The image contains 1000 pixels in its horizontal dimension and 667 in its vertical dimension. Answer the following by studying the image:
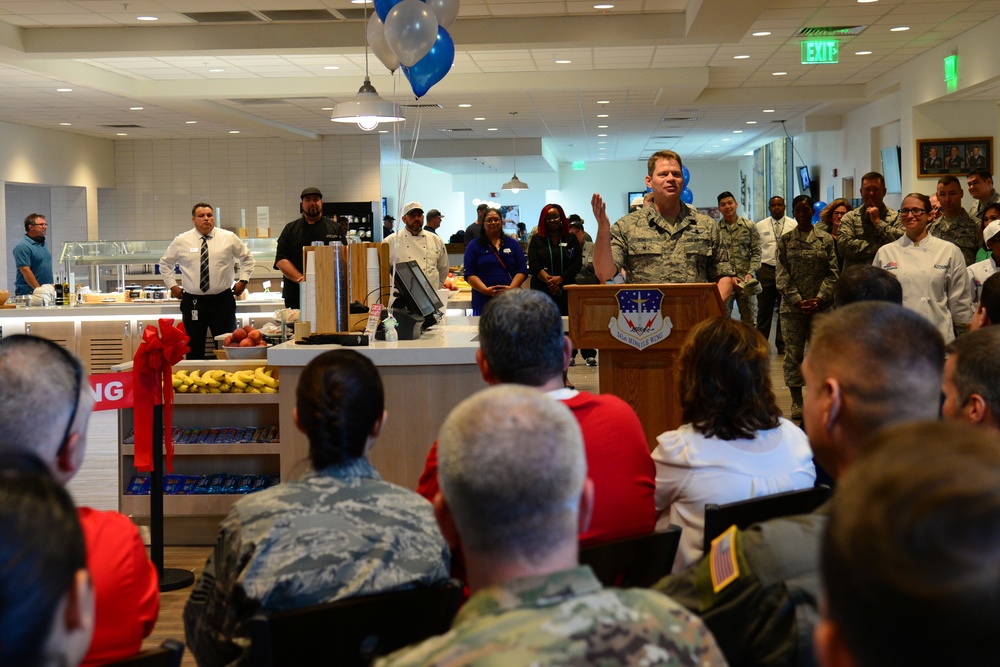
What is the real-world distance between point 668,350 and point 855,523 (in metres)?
4.03

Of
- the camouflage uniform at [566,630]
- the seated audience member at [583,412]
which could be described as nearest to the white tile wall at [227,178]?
the seated audience member at [583,412]

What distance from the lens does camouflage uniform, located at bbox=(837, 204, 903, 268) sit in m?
7.11

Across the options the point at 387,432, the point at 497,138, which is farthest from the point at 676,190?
the point at 497,138

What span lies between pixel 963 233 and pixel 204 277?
19.7 ft

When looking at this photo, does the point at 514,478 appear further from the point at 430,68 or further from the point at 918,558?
the point at 430,68

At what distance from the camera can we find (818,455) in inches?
68.1

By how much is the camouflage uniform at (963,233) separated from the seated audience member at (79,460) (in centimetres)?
727

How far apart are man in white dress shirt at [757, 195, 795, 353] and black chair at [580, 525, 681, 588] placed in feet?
29.5

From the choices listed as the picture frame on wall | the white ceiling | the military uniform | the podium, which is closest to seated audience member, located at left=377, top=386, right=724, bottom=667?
the military uniform

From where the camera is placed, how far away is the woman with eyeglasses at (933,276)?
19.4 ft

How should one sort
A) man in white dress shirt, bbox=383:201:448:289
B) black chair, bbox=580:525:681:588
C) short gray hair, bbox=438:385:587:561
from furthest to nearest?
man in white dress shirt, bbox=383:201:448:289 → black chair, bbox=580:525:681:588 → short gray hair, bbox=438:385:587:561

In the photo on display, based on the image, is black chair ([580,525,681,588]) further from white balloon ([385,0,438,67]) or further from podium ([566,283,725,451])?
white balloon ([385,0,438,67])

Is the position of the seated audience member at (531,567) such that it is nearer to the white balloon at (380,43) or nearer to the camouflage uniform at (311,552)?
the camouflage uniform at (311,552)

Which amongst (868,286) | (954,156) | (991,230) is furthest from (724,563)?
(954,156)
